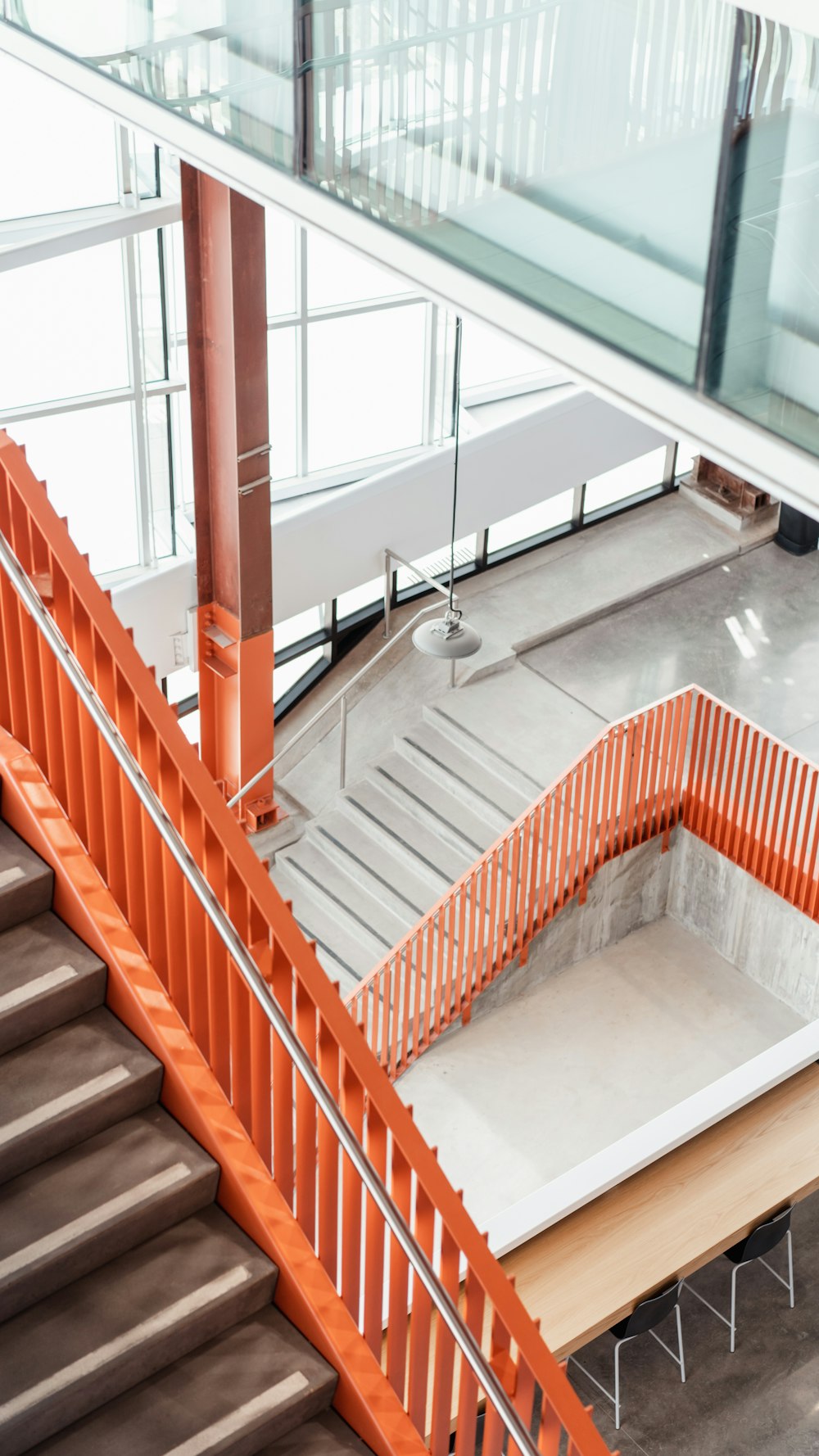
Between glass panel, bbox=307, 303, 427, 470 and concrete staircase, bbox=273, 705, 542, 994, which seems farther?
glass panel, bbox=307, 303, 427, 470

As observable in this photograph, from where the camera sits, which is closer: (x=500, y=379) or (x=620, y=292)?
(x=620, y=292)

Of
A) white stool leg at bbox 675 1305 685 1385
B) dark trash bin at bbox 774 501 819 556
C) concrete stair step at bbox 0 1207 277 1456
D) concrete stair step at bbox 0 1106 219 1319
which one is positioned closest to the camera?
concrete stair step at bbox 0 1207 277 1456

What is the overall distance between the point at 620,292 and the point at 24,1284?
2869 mm

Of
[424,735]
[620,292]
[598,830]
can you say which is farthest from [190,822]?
[424,735]

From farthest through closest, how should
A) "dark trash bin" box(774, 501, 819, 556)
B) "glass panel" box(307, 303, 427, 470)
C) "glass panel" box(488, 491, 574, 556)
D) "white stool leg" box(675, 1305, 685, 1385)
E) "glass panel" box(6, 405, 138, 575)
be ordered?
"dark trash bin" box(774, 501, 819, 556)
"glass panel" box(488, 491, 574, 556)
"glass panel" box(307, 303, 427, 470)
"glass panel" box(6, 405, 138, 575)
"white stool leg" box(675, 1305, 685, 1385)

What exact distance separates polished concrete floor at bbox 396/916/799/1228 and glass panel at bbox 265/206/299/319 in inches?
185

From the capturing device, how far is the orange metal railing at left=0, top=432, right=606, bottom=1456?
334cm

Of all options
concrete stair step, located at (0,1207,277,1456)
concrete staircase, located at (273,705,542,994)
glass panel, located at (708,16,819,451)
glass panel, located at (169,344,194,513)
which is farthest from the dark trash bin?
concrete stair step, located at (0,1207,277,1456)

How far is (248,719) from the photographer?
11.0 m

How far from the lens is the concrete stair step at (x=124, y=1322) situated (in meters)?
3.20

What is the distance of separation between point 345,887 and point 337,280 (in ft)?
13.2

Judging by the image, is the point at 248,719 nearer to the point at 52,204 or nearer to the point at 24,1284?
the point at 52,204

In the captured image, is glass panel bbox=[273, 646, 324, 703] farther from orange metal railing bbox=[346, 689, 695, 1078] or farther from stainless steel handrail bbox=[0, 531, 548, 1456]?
stainless steel handrail bbox=[0, 531, 548, 1456]

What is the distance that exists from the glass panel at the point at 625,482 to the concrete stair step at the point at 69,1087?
10.6 metres
